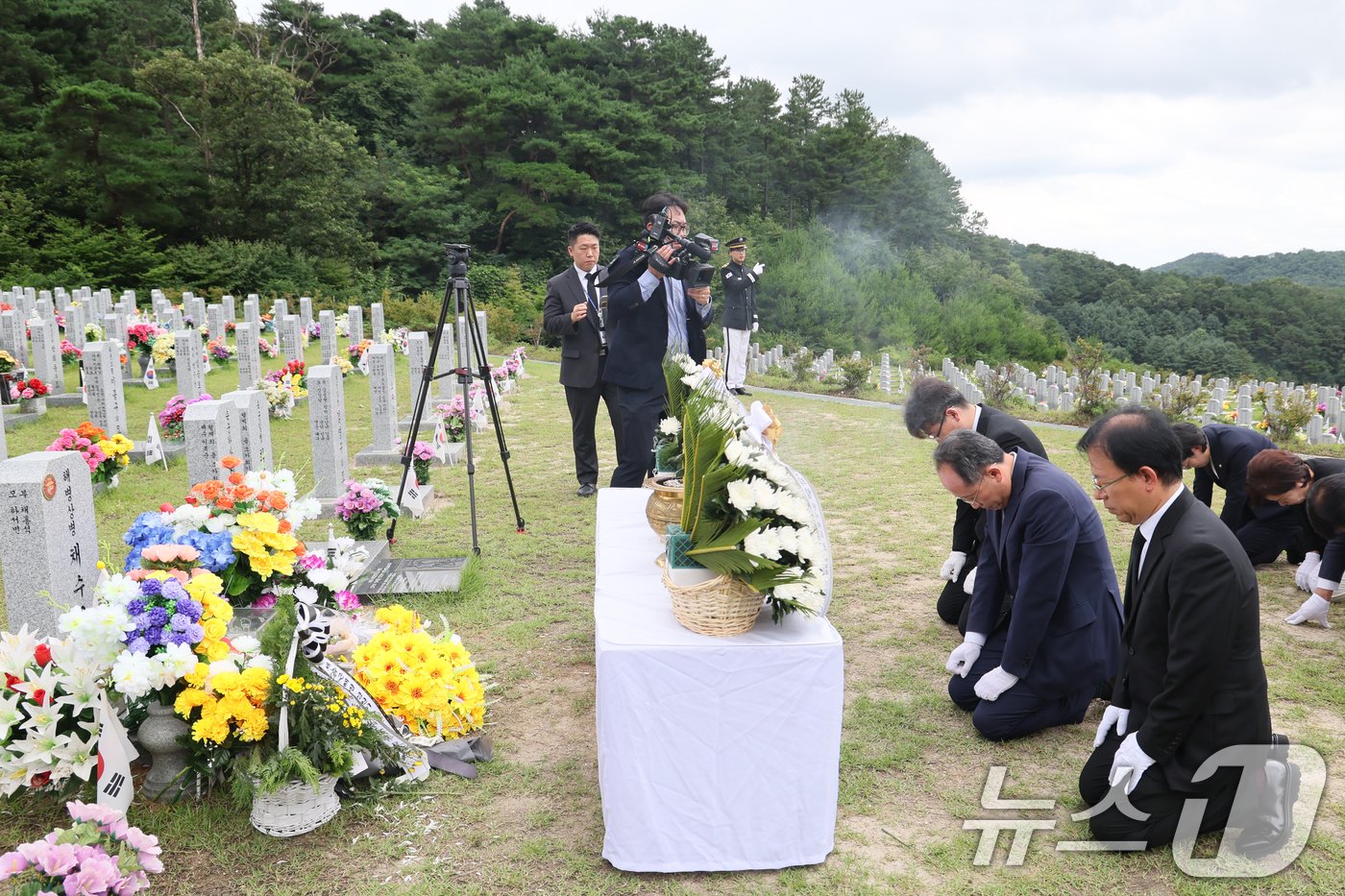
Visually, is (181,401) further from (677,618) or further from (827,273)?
(827,273)

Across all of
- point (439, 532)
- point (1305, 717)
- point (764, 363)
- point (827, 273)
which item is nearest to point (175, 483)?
point (439, 532)

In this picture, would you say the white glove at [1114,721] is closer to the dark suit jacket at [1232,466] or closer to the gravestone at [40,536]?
the dark suit jacket at [1232,466]

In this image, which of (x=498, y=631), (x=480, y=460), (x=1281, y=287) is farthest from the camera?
(x=1281, y=287)

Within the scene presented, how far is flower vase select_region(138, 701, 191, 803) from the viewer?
10.7 feet

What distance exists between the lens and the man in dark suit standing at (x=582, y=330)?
23.9ft

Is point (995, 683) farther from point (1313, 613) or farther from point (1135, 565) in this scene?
point (1313, 613)

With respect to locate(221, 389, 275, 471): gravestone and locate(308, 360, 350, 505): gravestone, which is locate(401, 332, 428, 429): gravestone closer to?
locate(308, 360, 350, 505): gravestone

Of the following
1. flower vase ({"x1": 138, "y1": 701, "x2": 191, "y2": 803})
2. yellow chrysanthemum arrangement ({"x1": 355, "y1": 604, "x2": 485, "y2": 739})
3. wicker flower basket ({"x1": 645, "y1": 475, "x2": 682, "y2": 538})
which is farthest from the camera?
wicker flower basket ({"x1": 645, "y1": 475, "x2": 682, "y2": 538})

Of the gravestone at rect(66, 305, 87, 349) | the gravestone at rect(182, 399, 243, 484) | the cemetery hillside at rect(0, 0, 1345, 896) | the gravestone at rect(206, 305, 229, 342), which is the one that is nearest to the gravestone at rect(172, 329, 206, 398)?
the cemetery hillside at rect(0, 0, 1345, 896)

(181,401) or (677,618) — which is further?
(181,401)


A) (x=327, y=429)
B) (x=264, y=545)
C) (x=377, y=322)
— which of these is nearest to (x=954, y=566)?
(x=264, y=545)

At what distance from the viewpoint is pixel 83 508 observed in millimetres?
4129

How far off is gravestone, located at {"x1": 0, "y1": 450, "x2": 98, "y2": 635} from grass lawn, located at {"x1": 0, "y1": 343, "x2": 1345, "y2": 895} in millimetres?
869

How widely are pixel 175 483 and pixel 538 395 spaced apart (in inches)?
261
